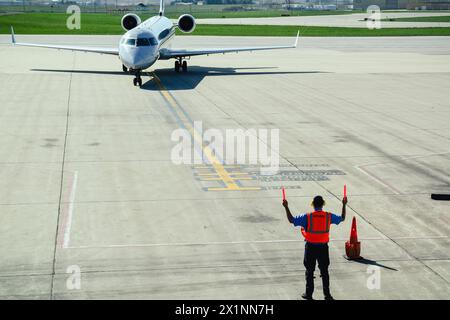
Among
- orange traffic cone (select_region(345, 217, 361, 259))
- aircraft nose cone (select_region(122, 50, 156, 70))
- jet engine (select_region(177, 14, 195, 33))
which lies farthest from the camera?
jet engine (select_region(177, 14, 195, 33))

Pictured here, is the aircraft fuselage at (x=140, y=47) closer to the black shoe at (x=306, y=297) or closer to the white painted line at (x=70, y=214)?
the white painted line at (x=70, y=214)

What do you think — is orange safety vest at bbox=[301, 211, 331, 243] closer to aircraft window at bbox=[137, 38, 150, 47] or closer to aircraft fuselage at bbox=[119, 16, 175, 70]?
aircraft fuselage at bbox=[119, 16, 175, 70]

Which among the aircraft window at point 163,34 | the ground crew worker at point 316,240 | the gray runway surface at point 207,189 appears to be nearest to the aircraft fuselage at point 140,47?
the aircraft window at point 163,34

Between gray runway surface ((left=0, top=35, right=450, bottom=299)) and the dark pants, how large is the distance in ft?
0.99

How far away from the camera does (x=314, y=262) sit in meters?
11.2

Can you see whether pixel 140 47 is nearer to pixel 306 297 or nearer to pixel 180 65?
pixel 180 65

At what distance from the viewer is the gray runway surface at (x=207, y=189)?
1230 centimetres

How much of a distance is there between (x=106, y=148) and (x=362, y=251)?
11139mm

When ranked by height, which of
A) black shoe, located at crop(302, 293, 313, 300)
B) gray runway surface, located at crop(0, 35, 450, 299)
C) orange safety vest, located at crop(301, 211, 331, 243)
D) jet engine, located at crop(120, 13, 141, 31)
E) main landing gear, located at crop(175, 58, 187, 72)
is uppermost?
orange safety vest, located at crop(301, 211, 331, 243)

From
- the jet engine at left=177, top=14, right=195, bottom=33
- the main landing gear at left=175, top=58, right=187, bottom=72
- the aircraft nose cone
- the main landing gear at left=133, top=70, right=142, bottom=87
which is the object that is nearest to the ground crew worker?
the aircraft nose cone

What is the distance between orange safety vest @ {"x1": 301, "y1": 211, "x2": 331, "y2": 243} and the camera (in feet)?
36.5

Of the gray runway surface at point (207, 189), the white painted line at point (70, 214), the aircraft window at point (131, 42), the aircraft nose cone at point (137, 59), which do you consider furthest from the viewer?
the aircraft window at point (131, 42)

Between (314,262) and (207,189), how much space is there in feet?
23.4

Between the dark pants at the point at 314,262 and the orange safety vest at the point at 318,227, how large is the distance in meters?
0.11
